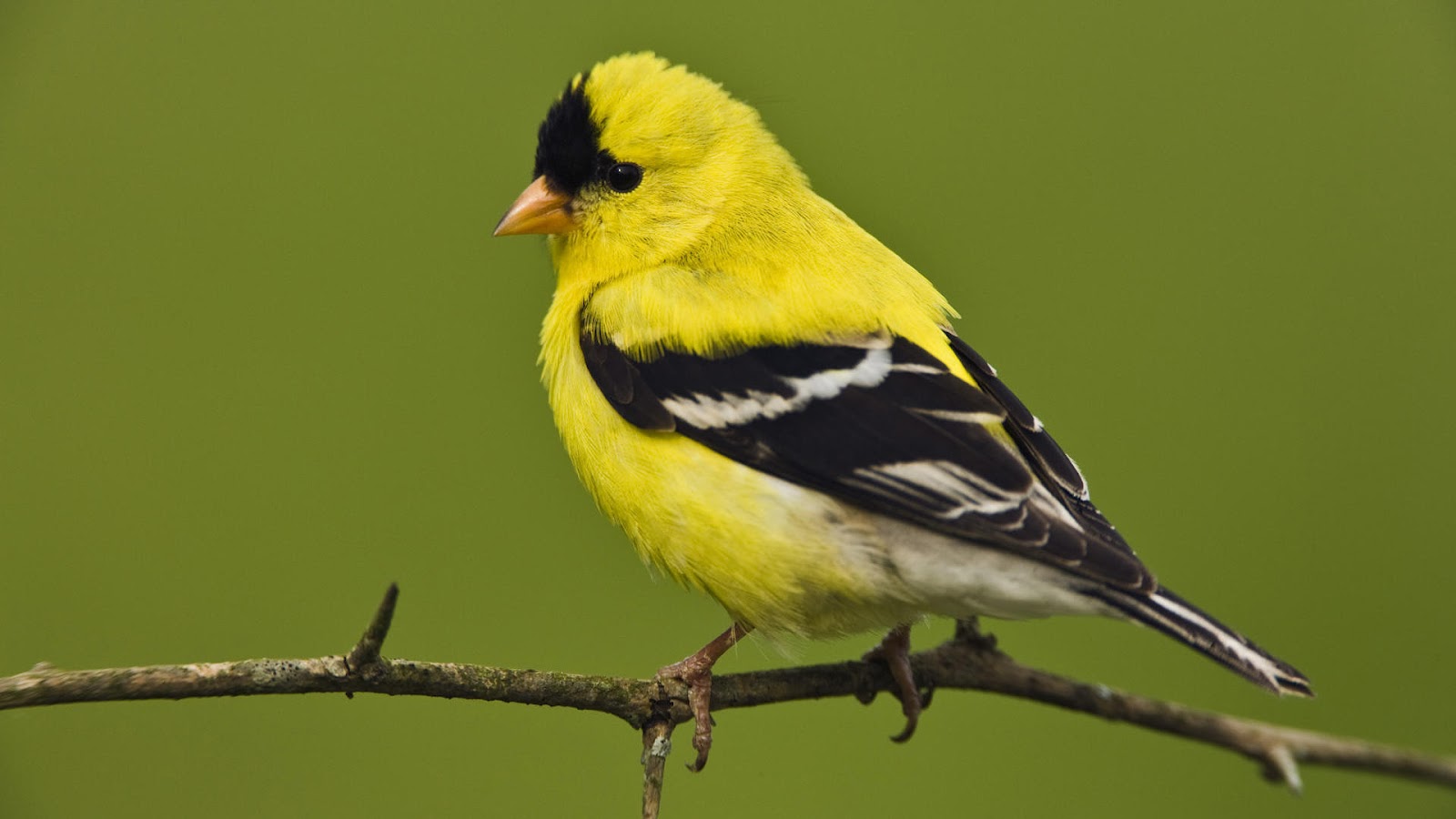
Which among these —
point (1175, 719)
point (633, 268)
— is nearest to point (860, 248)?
point (633, 268)

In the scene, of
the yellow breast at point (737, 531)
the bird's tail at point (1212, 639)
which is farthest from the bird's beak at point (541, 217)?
the bird's tail at point (1212, 639)

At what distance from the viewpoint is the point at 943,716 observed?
4008 mm

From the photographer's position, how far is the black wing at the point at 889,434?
2.43 meters

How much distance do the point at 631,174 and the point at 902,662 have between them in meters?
1.49

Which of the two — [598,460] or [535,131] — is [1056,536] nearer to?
[598,460]

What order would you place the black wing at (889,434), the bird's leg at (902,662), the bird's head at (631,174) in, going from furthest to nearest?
the bird's head at (631,174)
the bird's leg at (902,662)
the black wing at (889,434)

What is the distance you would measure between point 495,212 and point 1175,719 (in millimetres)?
3040

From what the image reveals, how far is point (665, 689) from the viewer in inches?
95.8

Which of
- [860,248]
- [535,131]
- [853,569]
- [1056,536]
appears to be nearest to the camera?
[1056,536]

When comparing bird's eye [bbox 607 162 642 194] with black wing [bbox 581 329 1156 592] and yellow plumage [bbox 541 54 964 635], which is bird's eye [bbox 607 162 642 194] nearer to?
yellow plumage [bbox 541 54 964 635]

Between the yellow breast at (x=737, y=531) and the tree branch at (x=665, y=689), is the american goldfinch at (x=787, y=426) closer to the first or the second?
the yellow breast at (x=737, y=531)

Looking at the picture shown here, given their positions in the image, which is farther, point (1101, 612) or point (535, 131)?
point (535, 131)

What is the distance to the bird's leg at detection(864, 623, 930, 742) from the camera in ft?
10.0


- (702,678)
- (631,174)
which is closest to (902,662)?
(702,678)
